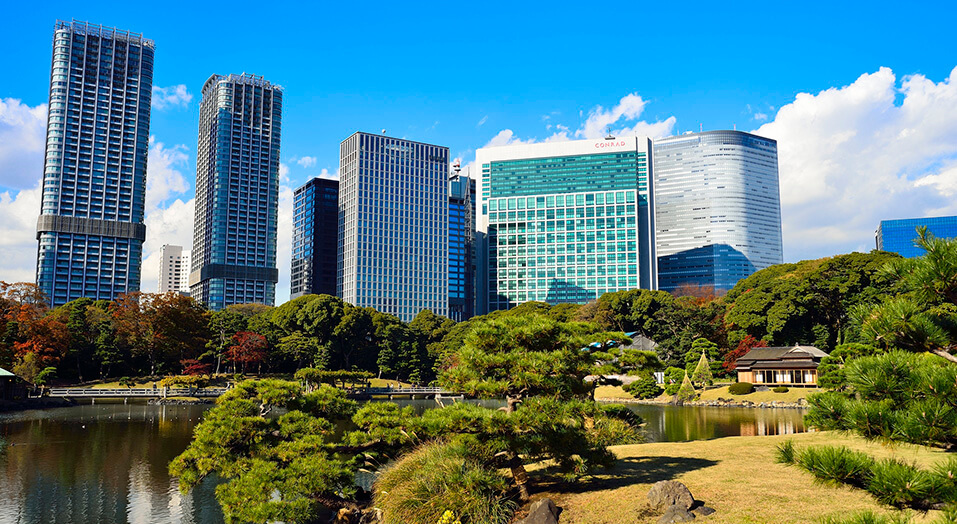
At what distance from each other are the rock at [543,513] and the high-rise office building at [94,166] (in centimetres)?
14262

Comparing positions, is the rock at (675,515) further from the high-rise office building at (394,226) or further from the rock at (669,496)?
the high-rise office building at (394,226)

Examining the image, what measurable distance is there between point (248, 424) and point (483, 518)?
6.92 m

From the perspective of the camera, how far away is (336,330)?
3103 inches

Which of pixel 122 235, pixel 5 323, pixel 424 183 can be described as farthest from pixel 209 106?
pixel 5 323

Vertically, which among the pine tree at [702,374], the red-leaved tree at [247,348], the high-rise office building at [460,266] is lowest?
the pine tree at [702,374]

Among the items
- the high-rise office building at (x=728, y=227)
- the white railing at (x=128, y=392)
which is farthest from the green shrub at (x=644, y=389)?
the high-rise office building at (x=728, y=227)

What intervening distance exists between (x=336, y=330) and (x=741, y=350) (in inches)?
1895

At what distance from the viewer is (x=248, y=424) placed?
15.9 metres

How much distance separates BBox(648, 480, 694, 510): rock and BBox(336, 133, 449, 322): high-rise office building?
129m

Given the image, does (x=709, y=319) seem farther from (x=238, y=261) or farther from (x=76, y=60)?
(x=76, y=60)

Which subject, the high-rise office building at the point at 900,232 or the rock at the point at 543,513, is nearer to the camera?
the rock at the point at 543,513

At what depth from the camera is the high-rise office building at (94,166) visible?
13125 cm

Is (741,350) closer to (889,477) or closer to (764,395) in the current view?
(764,395)

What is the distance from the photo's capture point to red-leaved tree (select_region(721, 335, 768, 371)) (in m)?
65.5
